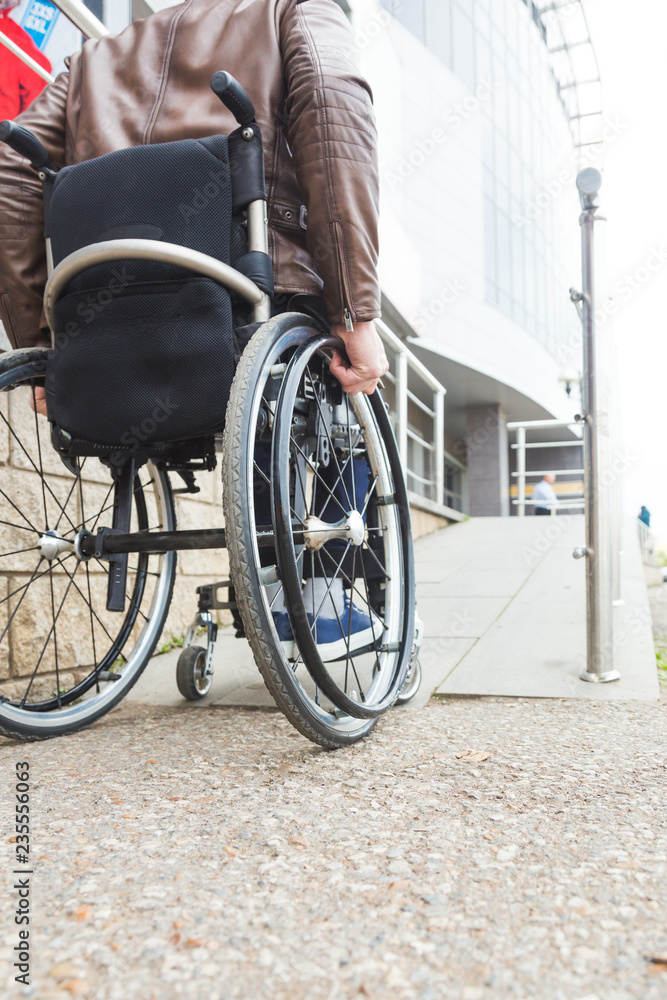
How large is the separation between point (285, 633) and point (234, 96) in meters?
1.01

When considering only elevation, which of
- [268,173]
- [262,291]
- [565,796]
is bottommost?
[565,796]

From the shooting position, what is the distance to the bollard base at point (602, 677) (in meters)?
1.84

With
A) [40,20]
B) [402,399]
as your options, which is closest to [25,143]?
[40,20]

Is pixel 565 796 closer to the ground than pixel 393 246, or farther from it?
closer to the ground

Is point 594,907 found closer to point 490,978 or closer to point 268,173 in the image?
point 490,978

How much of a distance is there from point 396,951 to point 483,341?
1264cm

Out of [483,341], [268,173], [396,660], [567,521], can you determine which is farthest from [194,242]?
[483,341]

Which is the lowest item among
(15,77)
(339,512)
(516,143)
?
(339,512)

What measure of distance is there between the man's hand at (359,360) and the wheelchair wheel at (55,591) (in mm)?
539

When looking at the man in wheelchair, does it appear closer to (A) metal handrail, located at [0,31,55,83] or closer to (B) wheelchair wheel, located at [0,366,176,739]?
(B) wheelchair wheel, located at [0,366,176,739]

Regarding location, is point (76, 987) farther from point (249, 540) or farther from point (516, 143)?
point (516, 143)

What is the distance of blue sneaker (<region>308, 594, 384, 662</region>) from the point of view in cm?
148

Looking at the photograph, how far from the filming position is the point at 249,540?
1097 mm

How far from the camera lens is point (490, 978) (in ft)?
2.05
